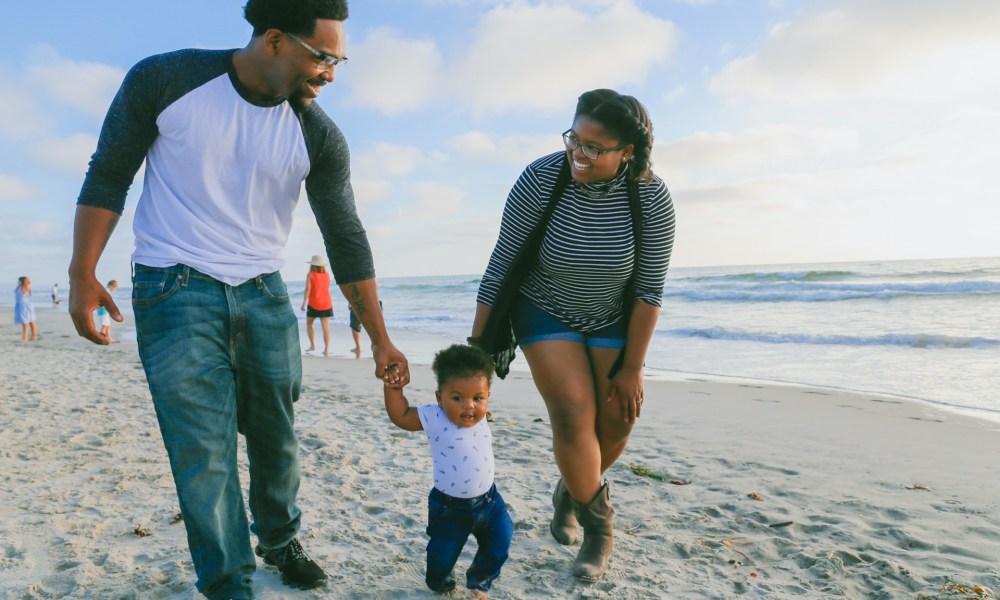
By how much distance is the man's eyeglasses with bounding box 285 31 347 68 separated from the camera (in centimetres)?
219

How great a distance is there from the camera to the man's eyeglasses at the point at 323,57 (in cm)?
219

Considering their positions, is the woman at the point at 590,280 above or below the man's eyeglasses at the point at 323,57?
below

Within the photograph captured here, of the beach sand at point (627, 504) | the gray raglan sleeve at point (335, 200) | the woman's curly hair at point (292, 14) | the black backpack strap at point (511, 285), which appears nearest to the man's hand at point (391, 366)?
the gray raglan sleeve at point (335, 200)

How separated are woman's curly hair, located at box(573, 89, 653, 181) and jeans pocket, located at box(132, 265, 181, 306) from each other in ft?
5.65

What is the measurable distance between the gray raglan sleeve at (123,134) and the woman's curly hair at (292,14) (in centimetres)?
37

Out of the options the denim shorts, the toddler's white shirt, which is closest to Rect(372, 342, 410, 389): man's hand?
the toddler's white shirt

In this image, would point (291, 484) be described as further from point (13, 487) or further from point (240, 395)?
point (13, 487)

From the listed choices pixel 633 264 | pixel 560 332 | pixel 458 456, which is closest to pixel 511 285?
pixel 560 332

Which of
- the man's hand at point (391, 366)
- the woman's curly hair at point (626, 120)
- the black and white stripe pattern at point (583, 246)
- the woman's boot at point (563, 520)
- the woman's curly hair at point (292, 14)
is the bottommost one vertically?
the woman's boot at point (563, 520)

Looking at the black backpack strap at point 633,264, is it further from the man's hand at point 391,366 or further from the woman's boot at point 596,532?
the man's hand at point 391,366

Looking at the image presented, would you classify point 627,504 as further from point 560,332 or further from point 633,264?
point 633,264

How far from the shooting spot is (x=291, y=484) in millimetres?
2637

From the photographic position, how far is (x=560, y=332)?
311 centimetres

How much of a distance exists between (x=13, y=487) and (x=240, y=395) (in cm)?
263
